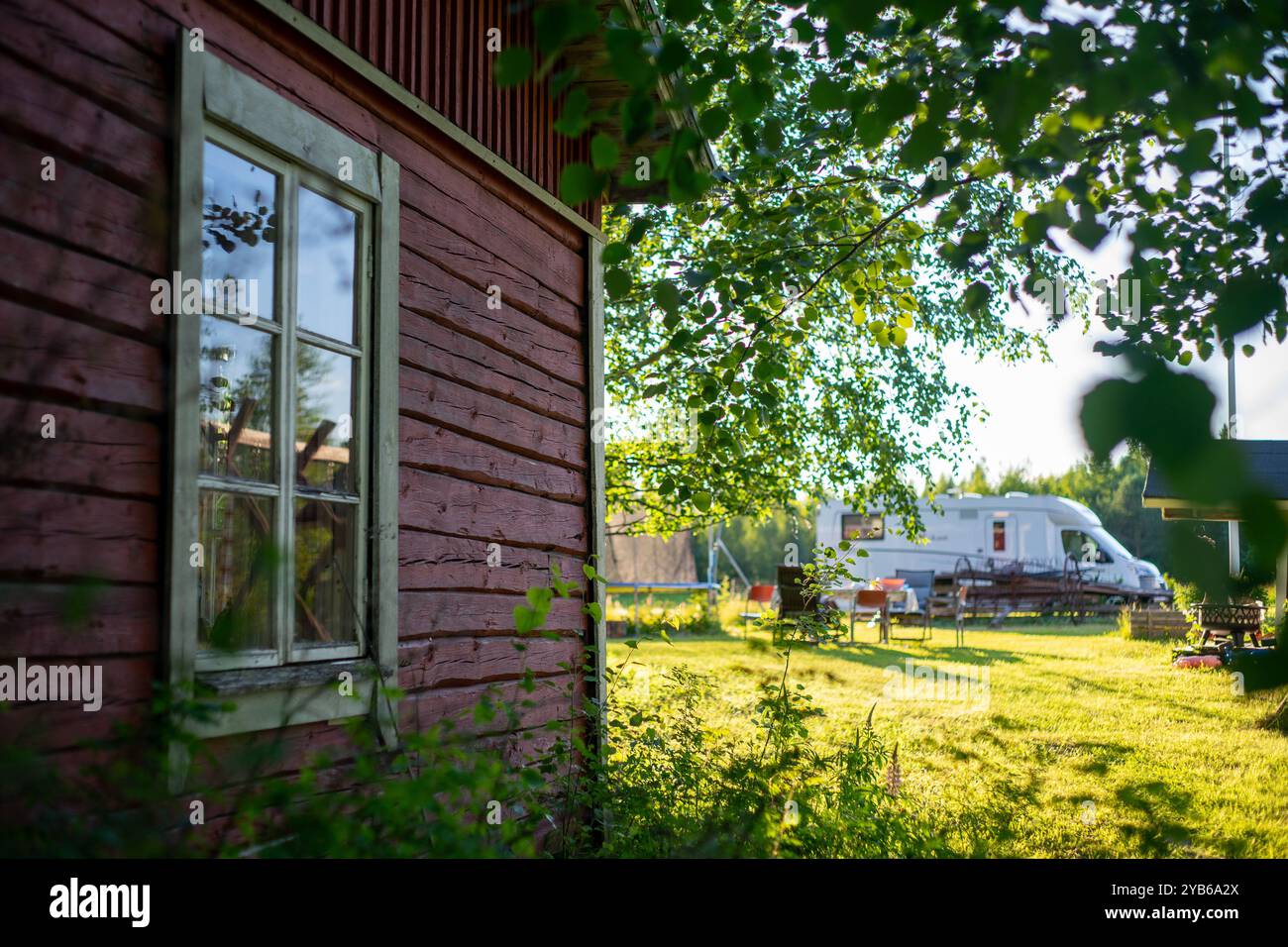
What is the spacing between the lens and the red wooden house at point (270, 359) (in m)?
2.53

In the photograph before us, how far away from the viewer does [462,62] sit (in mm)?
4547

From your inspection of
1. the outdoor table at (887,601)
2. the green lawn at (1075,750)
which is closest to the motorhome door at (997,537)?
the outdoor table at (887,601)

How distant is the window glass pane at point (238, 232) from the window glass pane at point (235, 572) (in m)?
0.58

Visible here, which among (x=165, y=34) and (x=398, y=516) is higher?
(x=165, y=34)

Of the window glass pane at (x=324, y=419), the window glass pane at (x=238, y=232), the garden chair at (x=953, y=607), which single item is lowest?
the garden chair at (x=953, y=607)

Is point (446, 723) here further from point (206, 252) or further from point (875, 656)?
point (875, 656)

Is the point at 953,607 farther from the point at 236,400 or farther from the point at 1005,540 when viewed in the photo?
the point at 236,400

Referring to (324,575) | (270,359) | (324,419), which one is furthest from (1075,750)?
(270,359)

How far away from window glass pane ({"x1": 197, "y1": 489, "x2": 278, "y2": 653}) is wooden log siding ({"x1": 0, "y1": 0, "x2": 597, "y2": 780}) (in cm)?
21

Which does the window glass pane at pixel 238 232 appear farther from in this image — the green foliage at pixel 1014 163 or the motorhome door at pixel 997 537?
the motorhome door at pixel 997 537
